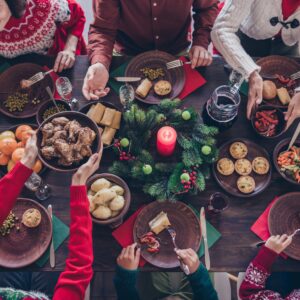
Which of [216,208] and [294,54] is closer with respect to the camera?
[216,208]

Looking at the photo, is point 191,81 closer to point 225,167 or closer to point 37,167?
point 225,167

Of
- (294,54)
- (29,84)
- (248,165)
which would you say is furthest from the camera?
(294,54)

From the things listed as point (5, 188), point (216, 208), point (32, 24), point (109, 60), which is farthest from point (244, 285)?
point (32, 24)

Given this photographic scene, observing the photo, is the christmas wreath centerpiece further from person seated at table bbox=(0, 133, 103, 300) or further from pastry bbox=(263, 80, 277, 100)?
pastry bbox=(263, 80, 277, 100)

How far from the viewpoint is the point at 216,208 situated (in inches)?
59.7

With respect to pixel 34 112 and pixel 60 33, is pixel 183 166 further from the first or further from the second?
pixel 60 33

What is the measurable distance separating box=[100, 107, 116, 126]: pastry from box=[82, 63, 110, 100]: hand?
0.08 meters

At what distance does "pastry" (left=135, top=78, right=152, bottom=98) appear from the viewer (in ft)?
5.56

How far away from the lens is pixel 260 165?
1.60 m

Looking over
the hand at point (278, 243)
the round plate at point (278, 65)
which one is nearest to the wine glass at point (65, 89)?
the round plate at point (278, 65)

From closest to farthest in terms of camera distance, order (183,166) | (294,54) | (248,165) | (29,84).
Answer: (183,166), (248,165), (29,84), (294,54)

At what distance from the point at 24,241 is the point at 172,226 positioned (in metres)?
0.63

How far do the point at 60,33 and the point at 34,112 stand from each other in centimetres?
53

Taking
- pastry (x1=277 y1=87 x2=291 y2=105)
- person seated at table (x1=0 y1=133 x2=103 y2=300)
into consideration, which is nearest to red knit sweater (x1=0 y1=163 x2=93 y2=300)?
person seated at table (x1=0 y1=133 x2=103 y2=300)
